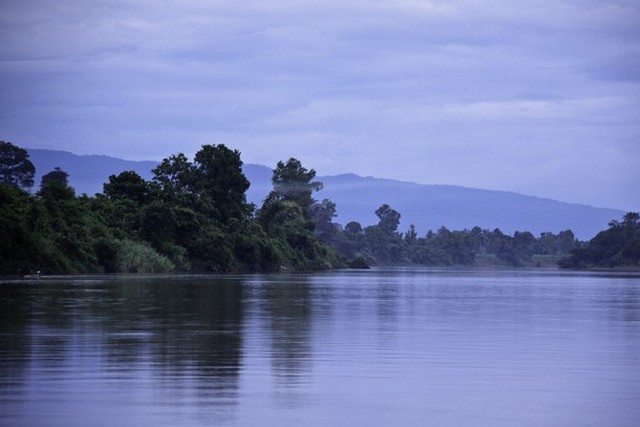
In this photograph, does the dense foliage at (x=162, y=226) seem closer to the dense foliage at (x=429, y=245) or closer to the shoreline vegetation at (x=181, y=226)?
the shoreline vegetation at (x=181, y=226)

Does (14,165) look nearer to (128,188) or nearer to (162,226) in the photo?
(128,188)

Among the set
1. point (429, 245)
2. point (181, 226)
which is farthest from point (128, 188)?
point (429, 245)

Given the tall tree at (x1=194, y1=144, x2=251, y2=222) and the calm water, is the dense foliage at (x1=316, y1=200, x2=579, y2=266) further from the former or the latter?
the calm water

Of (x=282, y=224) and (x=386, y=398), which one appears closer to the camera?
(x=386, y=398)

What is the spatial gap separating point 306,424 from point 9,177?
10246 centimetres

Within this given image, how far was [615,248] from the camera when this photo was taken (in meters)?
131

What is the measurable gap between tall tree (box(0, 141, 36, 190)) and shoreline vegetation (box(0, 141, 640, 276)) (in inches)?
3.9

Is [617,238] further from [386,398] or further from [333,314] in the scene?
[386,398]

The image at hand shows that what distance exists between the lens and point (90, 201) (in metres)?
70.9

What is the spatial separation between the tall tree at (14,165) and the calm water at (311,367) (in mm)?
84917

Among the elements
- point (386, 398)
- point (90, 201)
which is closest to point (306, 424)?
point (386, 398)

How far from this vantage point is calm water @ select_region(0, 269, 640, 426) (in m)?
10.0

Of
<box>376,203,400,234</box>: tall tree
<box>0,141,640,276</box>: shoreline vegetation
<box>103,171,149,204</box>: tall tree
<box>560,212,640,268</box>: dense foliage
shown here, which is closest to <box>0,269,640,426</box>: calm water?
<box>0,141,640,276</box>: shoreline vegetation

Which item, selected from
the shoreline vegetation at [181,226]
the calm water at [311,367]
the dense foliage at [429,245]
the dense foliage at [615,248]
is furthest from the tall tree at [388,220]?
the calm water at [311,367]
